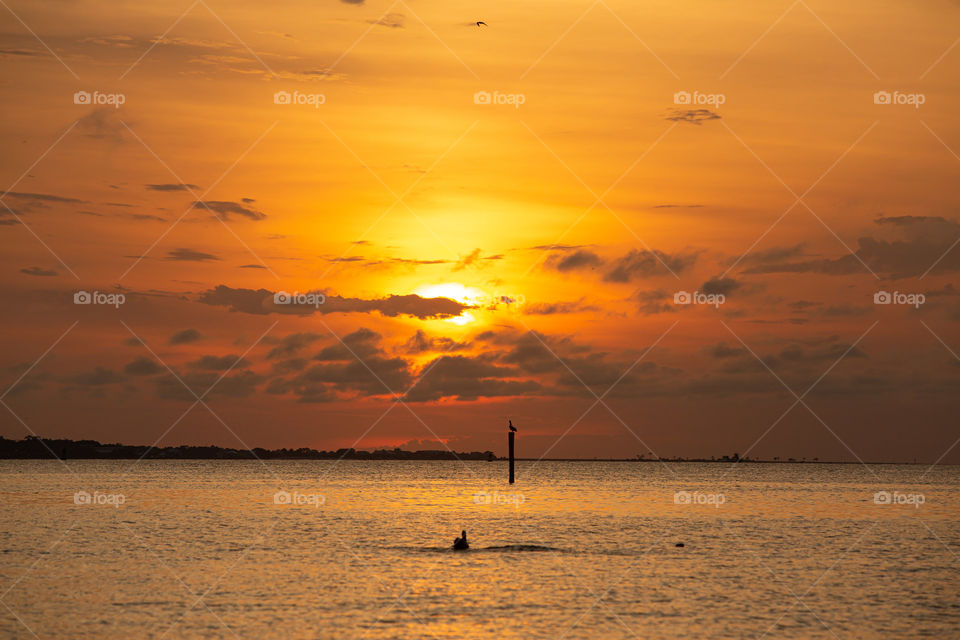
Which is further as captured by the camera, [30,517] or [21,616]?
[30,517]

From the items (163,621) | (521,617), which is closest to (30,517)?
(163,621)

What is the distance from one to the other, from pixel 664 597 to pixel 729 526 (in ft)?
136

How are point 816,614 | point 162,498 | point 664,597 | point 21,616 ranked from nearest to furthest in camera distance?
point 21,616
point 816,614
point 664,597
point 162,498

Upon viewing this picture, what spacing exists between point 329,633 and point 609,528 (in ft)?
151

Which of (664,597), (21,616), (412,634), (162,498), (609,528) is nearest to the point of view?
(412,634)

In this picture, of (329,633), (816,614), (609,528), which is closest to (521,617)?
(329,633)

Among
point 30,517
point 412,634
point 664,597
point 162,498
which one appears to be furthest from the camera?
point 162,498

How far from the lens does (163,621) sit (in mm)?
36594

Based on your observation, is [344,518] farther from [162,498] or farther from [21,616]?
[21,616]

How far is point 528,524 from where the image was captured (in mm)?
79500

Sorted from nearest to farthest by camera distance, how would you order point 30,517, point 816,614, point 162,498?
point 816,614, point 30,517, point 162,498

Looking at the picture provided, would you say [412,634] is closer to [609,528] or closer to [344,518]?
[609,528]

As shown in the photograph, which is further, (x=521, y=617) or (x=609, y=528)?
(x=609, y=528)

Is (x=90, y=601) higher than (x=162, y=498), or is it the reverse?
(x=162, y=498)
